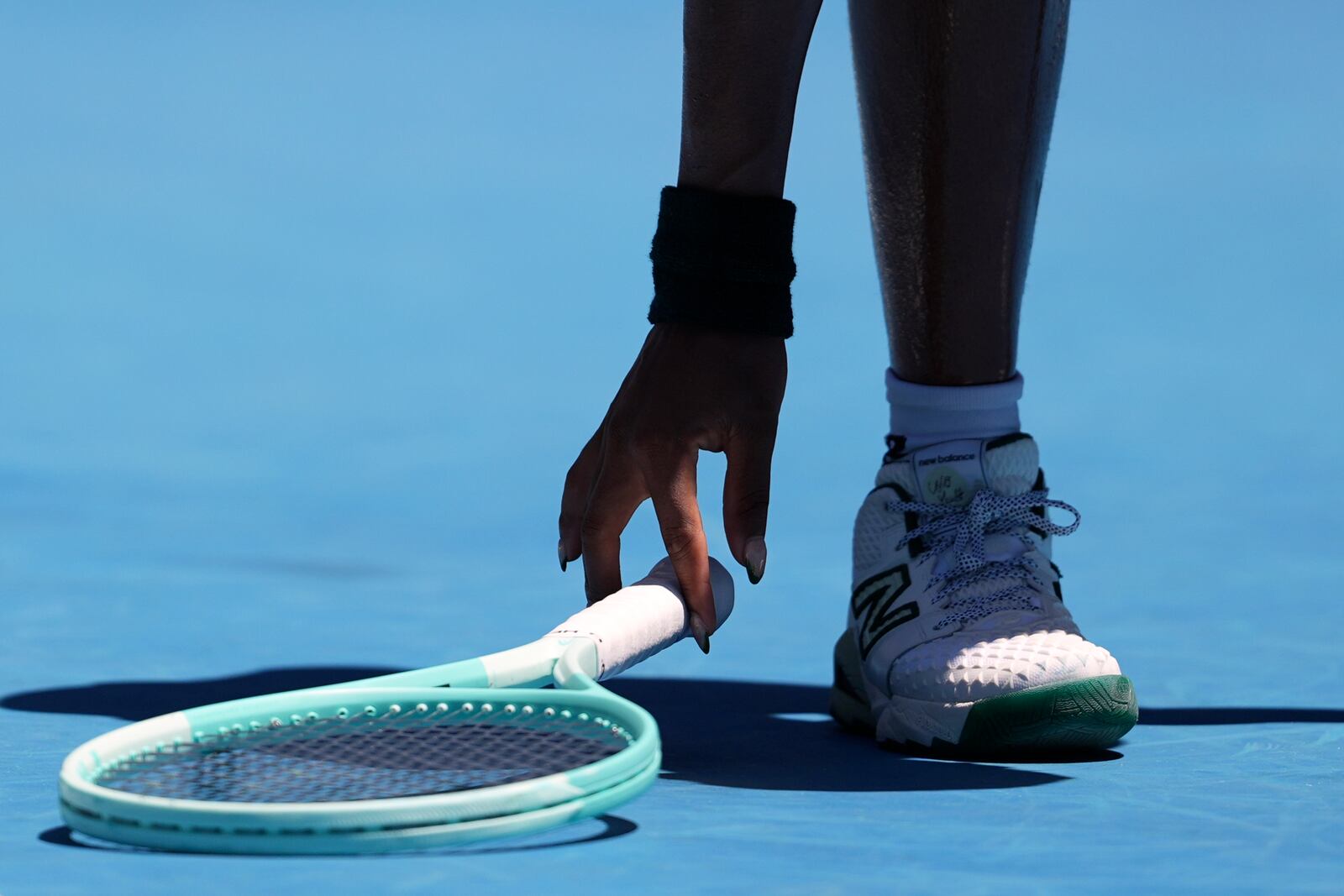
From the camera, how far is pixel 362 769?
3.22 ft

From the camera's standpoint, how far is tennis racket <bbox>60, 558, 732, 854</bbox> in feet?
2.80

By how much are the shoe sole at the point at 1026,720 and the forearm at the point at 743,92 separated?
40 centimetres

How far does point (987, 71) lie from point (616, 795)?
0.75 m

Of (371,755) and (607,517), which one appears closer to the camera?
(371,755)

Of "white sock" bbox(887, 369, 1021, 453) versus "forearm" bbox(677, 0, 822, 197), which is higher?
"forearm" bbox(677, 0, 822, 197)

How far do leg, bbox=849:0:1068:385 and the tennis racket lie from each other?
438 millimetres

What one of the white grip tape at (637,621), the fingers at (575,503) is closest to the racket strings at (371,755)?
the white grip tape at (637,621)

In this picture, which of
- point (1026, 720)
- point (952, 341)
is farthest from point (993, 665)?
point (952, 341)

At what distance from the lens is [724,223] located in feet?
4.33

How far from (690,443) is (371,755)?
0.36 metres

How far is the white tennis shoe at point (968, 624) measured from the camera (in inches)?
49.9

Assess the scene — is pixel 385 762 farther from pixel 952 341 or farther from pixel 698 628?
pixel 952 341

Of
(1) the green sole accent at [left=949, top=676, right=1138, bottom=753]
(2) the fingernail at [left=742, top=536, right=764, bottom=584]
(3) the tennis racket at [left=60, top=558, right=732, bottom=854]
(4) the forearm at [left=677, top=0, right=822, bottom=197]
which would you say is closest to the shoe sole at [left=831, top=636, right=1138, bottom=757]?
(1) the green sole accent at [left=949, top=676, right=1138, bottom=753]

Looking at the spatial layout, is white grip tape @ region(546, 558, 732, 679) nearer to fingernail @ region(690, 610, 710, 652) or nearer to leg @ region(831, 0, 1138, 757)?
fingernail @ region(690, 610, 710, 652)
